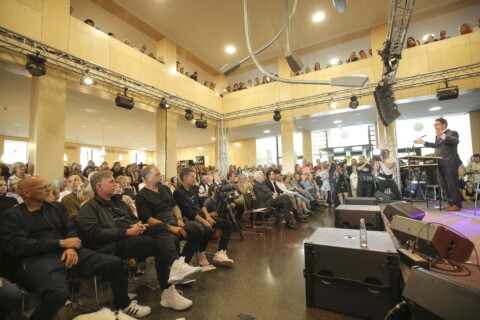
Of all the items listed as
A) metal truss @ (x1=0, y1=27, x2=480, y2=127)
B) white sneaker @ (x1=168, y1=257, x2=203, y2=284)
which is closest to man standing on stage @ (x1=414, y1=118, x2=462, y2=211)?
metal truss @ (x1=0, y1=27, x2=480, y2=127)

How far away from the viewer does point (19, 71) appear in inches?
188

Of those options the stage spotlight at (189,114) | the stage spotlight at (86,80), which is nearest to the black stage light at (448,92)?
the stage spotlight at (189,114)

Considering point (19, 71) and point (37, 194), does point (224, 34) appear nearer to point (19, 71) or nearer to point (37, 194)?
point (19, 71)

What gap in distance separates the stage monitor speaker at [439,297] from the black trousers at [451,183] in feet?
11.6

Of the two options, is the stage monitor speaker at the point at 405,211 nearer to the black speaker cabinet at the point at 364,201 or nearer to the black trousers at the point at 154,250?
the black speaker cabinet at the point at 364,201

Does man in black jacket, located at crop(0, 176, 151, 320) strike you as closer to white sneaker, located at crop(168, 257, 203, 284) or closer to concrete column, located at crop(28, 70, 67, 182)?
white sneaker, located at crop(168, 257, 203, 284)

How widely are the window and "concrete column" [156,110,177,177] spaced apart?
10.00 meters

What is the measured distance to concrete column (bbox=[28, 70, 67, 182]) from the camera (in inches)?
184

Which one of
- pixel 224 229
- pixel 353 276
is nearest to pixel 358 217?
pixel 353 276

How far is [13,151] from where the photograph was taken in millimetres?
12945

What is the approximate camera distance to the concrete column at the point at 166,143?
748cm

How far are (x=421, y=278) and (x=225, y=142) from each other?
914cm

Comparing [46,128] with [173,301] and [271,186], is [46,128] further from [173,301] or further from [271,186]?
[271,186]

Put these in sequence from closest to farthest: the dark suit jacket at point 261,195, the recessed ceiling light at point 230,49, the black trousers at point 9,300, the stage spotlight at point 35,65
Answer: the black trousers at point 9,300, the stage spotlight at point 35,65, the dark suit jacket at point 261,195, the recessed ceiling light at point 230,49
